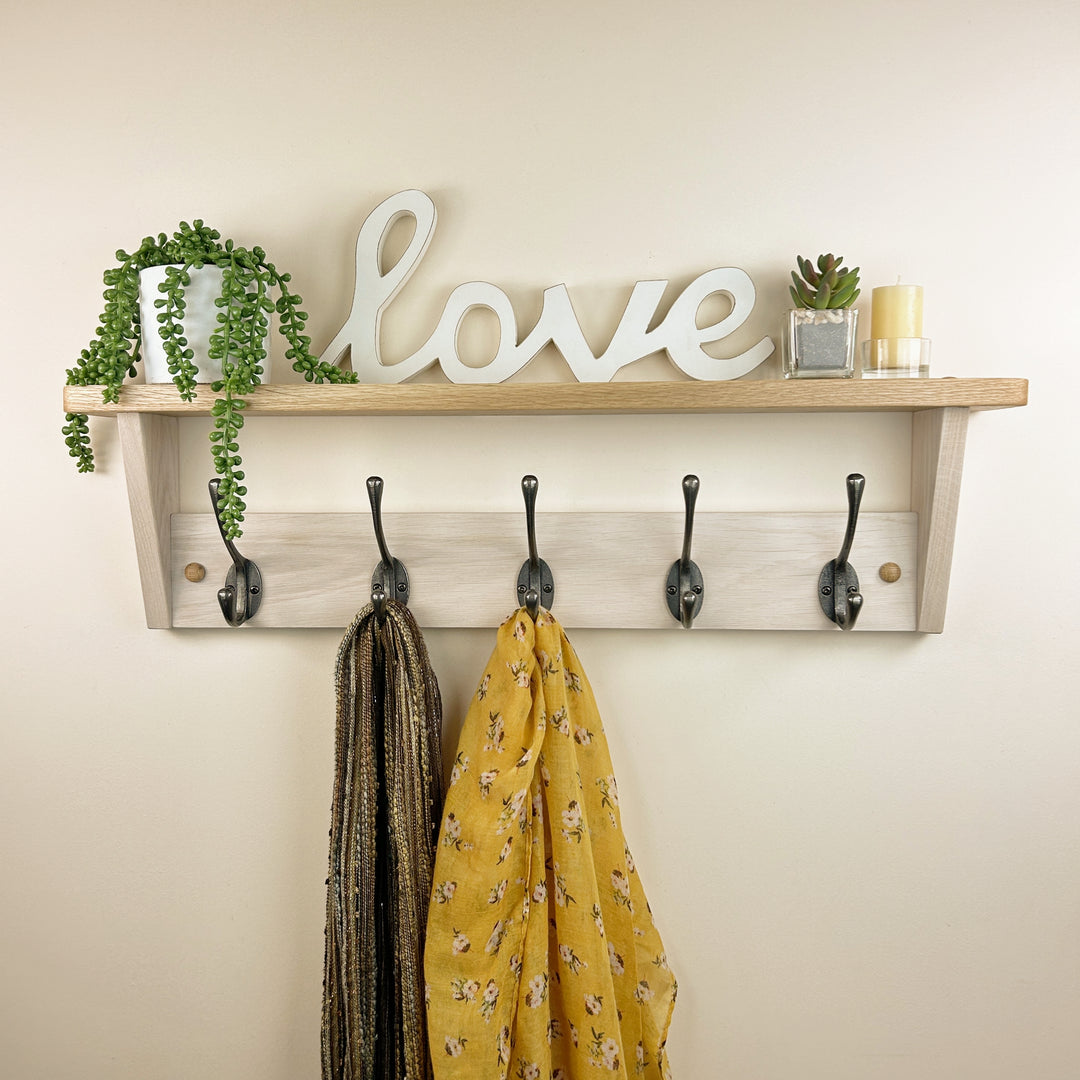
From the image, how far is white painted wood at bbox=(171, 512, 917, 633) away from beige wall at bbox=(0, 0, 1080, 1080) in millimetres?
36

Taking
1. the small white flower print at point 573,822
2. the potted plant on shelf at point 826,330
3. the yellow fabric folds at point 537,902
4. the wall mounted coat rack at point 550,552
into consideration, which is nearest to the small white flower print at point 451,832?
the yellow fabric folds at point 537,902

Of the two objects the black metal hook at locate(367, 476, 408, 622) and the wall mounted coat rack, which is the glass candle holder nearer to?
the wall mounted coat rack

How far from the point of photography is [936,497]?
874 millimetres

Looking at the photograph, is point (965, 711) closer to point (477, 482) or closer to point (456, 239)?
point (477, 482)

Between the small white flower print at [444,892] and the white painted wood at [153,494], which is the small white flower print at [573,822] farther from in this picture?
the white painted wood at [153,494]

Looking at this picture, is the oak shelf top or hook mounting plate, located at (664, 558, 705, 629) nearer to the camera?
the oak shelf top

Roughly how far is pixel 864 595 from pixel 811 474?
139 millimetres

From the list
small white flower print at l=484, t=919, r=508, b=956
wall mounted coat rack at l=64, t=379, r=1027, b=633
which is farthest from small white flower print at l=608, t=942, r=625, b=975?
wall mounted coat rack at l=64, t=379, r=1027, b=633

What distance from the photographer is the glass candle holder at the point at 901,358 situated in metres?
0.83

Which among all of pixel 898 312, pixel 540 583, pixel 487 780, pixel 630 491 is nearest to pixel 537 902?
pixel 487 780

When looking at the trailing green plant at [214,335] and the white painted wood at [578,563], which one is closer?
the trailing green plant at [214,335]

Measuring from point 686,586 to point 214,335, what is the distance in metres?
0.52

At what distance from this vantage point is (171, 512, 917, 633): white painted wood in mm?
916

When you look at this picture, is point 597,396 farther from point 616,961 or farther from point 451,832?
point 616,961
